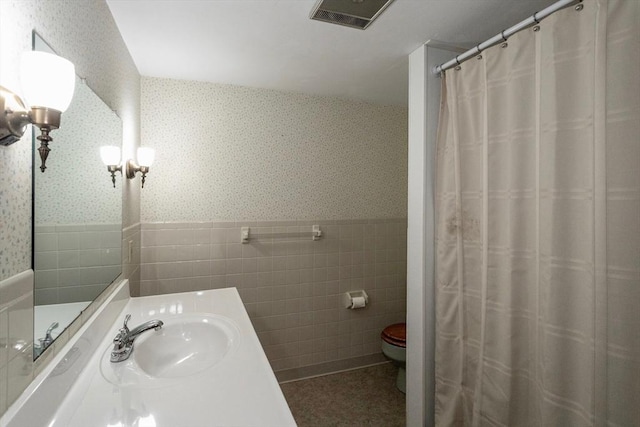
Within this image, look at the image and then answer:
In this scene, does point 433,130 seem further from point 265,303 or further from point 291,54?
point 265,303

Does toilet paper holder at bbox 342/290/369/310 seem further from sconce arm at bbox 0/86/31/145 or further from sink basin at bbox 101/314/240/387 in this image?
sconce arm at bbox 0/86/31/145

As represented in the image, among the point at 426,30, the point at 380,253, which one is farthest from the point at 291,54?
the point at 380,253

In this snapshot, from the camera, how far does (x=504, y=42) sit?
4.16 ft

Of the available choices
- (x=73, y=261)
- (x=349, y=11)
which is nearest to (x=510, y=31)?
Answer: (x=349, y=11)

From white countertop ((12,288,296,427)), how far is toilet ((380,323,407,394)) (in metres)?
1.44

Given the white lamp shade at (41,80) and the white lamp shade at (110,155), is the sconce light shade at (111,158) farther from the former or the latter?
the white lamp shade at (41,80)

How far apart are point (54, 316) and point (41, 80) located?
0.63 m

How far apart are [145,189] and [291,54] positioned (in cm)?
132

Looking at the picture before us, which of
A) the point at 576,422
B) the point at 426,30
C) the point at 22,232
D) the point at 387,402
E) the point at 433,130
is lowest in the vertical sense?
the point at 387,402

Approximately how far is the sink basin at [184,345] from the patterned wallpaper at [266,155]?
96 centimetres

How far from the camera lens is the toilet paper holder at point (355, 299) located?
244 cm

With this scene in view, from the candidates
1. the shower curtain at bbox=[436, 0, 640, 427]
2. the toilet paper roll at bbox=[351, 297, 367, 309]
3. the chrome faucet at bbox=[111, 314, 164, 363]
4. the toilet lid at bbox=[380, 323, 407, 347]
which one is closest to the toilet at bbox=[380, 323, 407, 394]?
the toilet lid at bbox=[380, 323, 407, 347]

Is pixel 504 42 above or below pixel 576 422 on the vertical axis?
above

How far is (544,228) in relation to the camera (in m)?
1.13
